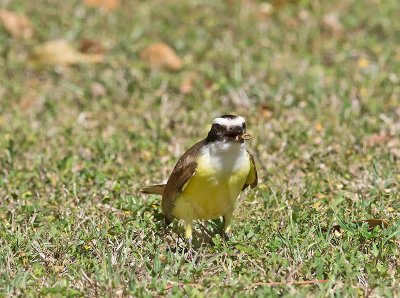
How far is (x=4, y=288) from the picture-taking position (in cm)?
524

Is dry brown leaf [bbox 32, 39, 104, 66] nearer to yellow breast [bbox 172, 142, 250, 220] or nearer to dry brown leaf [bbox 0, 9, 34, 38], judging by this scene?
dry brown leaf [bbox 0, 9, 34, 38]

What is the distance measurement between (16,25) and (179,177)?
17.4 feet

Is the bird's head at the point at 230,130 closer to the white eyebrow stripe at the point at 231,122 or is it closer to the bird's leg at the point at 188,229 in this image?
the white eyebrow stripe at the point at 231,122

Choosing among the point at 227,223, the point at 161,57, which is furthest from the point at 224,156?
the point at 161,57

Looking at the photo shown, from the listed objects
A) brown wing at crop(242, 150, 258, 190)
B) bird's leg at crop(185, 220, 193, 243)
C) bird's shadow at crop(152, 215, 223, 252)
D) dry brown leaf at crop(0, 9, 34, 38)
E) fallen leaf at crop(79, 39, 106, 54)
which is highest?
dry brown leaf at crop(0, 9, 34, 38)

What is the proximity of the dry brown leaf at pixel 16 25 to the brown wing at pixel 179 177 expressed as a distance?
499cm

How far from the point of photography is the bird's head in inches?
226

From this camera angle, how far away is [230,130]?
575 centimetres

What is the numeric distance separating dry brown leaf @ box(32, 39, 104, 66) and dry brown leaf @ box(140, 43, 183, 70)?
1.57ft

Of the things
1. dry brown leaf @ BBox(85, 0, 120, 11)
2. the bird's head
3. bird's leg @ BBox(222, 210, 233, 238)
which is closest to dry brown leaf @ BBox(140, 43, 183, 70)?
dry brown leaf @ BBox(85, 0, 120, 11)

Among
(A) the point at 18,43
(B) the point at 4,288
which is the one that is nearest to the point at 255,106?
(A) the point at 18,43

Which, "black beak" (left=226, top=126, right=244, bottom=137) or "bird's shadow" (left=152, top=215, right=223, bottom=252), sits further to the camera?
"bird's shadow" (left=152, top=215, right=223, bottom=252)

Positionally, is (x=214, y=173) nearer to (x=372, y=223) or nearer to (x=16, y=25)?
(x=372, y=223)

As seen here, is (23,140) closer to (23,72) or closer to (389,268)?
(23,72)
